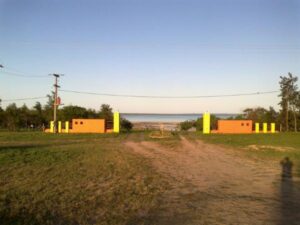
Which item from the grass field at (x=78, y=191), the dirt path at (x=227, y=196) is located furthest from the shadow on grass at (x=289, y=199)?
the grass field at (x=78, y=191)

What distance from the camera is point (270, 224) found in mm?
6543

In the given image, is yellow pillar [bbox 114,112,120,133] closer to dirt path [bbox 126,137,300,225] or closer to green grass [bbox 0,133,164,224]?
green grass [bbox 0,133,164,224]

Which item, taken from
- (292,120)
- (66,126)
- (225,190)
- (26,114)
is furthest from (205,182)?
(26,114)

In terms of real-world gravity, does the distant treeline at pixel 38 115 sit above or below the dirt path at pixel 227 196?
above

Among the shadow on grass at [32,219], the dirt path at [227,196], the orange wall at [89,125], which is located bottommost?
the shadow on grass at [32,219]

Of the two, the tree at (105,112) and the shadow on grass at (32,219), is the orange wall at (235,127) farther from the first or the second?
the shadow on grass at (32,219)

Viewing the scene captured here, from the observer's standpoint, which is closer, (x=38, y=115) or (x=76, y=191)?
(x=76, y=191)

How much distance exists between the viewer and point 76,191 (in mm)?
9258

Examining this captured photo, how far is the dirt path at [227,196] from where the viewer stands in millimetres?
6996

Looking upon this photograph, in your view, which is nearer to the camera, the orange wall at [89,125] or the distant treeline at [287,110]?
the orange wall at [89,125]

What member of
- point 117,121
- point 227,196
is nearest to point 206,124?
point 117,121

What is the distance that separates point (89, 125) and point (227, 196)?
115 feet

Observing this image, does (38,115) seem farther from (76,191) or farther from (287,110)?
(76,191)

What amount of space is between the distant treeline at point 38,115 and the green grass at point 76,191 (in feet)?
135
